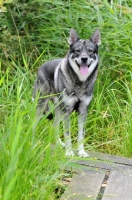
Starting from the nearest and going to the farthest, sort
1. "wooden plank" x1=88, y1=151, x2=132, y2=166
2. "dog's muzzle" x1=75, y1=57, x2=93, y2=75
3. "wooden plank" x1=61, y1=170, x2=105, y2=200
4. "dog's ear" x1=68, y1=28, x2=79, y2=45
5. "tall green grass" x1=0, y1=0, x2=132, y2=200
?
1. "wooden plank" x1=61, y1=170, x2=105, y2=200
2. "wooden plank" x1=88, y1=151, x2=132, y2=166
3. "dog's muzzle" x1=75, y1=57, x2=93, y2=75
4. "dog's ear" x1=68, y1=28, x2=79, y2=45
5. "tall green grass" x1=0, y1=0, x2=132, y2=200

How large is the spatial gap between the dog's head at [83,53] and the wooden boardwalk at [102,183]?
1.09 m

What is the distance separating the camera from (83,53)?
498 cm

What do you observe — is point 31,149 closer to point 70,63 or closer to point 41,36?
point 70,63

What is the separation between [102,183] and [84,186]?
0.20 metres

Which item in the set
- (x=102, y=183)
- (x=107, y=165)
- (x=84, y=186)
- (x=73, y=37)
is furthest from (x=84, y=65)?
(x=84, y=186)

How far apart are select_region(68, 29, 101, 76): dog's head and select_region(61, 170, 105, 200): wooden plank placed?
1.31m

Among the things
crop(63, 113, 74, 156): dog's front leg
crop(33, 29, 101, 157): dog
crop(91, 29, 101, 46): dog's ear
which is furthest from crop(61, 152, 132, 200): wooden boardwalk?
crop(91, 29, 101, 46): dog's ear

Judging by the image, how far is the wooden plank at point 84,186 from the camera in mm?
3516

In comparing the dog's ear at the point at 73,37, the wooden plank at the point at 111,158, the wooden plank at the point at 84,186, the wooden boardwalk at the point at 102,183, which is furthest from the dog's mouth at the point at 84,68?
the wooden plank at the point at 84,186

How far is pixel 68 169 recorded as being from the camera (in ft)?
13.4

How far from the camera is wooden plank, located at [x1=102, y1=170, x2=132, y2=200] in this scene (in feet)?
11.9

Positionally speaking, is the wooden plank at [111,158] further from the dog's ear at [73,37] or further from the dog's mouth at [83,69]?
the dog's ear at [73,37]

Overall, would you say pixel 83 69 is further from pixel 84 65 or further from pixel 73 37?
pixel 73 37

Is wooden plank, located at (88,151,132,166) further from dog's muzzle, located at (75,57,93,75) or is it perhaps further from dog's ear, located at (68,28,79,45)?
dog's ear, located at (68,28,79,45)
